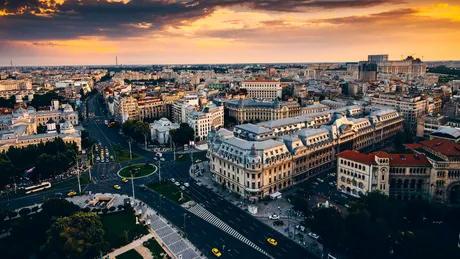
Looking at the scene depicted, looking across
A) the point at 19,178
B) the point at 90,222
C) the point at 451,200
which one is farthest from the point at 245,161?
the point at 19,178

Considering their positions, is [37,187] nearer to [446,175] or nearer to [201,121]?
[201,121]

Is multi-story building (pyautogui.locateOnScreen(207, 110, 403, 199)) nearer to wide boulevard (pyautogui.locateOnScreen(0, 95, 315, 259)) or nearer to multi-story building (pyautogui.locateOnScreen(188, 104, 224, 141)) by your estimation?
wide boulevard (pyautogui.locateOnScreen(0, 95, 315, 259))

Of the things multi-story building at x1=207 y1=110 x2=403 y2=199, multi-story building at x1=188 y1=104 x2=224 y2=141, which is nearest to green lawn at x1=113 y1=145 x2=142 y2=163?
multi-story building at x1=188 y1=104 x2=224 y2=141

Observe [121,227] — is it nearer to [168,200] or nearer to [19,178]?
[168,200]

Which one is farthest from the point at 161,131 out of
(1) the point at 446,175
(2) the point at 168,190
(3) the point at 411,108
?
(3) the point at 411,108

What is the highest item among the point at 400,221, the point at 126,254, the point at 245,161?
the point at 245,161

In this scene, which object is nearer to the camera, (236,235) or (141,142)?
(236,235)
